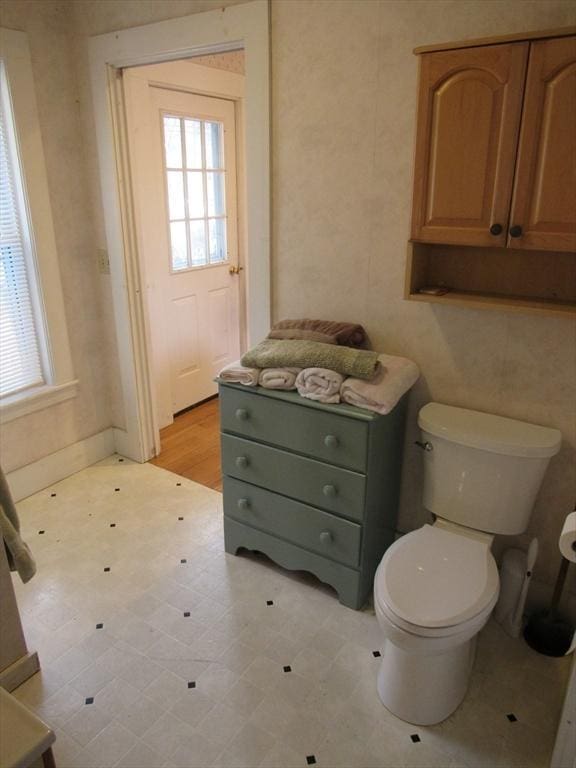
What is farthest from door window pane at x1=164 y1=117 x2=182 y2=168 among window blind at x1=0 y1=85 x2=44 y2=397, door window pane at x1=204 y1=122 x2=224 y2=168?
window blind at x1=0 y1=85 x2=44 y2=397

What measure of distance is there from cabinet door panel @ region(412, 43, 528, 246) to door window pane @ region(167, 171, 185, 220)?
2.06m

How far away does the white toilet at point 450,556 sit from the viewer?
160cm

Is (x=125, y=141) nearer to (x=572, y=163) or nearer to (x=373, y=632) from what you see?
(x=572, y=163)

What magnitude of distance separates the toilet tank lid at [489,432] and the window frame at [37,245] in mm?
1900

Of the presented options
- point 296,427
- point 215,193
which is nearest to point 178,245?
point 215,193

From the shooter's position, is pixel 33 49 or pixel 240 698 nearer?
pixel 240 698

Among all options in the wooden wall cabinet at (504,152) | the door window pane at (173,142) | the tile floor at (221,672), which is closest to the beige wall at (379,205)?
the wooden wall cabinet at (504,152)

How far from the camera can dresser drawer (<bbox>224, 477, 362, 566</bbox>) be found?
210cm

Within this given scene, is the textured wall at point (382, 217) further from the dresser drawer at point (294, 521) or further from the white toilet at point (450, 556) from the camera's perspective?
the dresser drawer at point (294, 521)

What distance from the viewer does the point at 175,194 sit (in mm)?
3426

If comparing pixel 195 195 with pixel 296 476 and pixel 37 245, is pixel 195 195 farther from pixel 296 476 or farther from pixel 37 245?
pixel 296 476

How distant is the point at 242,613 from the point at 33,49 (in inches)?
103

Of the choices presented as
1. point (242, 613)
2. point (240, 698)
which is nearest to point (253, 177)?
point (242, 613)

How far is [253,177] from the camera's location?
231cm
